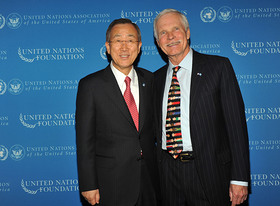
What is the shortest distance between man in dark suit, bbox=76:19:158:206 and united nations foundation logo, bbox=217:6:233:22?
4.88 feet

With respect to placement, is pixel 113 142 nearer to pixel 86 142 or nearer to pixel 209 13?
pixel 86 142

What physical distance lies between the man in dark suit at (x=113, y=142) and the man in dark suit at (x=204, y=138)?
0.21 meters

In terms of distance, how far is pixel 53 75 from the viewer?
2850 millimetres

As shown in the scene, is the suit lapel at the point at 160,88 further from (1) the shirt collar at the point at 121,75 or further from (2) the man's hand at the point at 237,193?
(2) the man's hand at the point at 237,193

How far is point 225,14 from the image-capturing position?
2.80m

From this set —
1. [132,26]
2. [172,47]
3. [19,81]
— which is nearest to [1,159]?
[19,81]

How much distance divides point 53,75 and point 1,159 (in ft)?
4.28

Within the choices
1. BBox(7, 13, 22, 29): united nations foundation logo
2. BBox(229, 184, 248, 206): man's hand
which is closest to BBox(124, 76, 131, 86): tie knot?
BBox(229, 184, 248, 206): man's hand

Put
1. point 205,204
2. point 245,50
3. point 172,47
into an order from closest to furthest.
Answer: point 205,204 → point 172,47 → point 245,50

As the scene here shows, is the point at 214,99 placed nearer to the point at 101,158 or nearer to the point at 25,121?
the point at 101,158

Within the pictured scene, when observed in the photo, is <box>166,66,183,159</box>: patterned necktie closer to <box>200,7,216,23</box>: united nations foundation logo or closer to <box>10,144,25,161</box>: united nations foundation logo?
<box>200,7,216,23</box>: united nations foundation logo

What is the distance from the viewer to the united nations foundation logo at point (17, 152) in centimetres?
288

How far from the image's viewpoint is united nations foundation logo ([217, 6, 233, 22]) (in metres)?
2.80

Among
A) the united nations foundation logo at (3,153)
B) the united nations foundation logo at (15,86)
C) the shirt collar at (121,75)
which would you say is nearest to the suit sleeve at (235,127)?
the shirt collar at (121,75)
